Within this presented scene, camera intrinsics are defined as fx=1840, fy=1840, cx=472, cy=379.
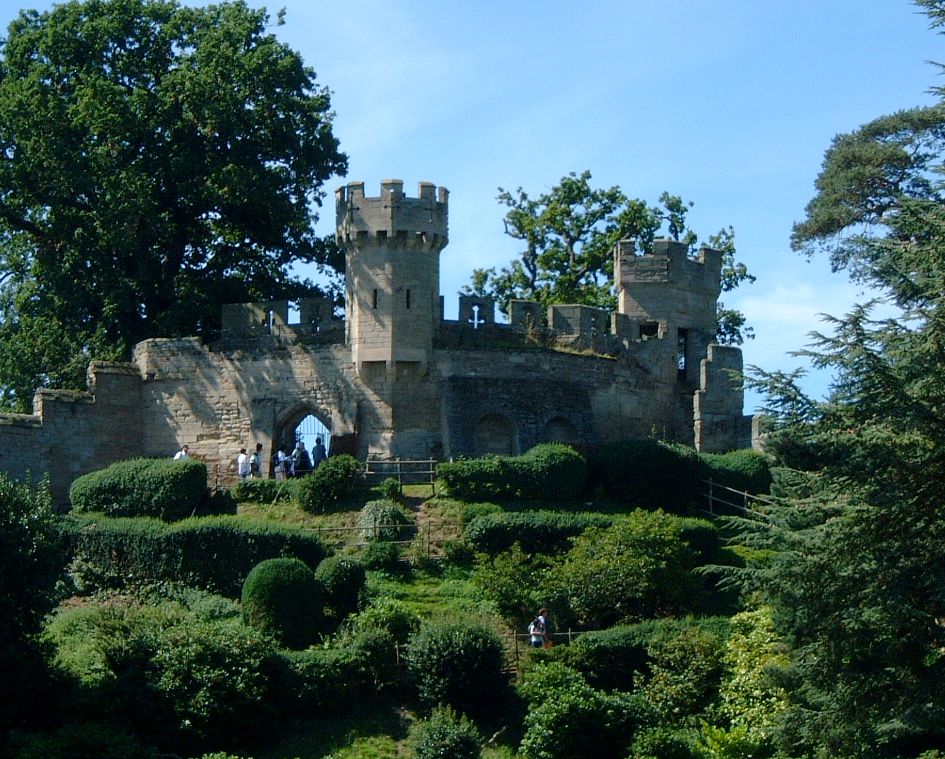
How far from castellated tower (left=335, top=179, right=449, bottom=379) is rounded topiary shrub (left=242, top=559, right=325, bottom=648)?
9166 millimetres

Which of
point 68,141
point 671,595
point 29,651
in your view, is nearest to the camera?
point 29,651

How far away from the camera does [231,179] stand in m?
47.8

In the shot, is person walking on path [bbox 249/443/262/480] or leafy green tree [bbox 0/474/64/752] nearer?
leafy green tree [bbox 0/474/64/752]

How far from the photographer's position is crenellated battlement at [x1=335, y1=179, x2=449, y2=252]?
45.3 meters

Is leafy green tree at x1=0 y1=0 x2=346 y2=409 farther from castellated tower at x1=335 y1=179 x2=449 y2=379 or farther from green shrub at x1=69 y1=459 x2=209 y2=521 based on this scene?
green shrub at x1=69 y1=459 x2=209 y2=521

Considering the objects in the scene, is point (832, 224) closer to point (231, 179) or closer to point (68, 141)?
point (231, 179)

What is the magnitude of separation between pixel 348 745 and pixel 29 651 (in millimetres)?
5992

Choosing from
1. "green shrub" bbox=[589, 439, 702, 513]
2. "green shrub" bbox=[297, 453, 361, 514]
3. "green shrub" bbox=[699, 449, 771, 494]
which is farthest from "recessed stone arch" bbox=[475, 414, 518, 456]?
"green shrub" bbox=[699, 449, 771, 494]

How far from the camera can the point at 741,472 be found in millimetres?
44688

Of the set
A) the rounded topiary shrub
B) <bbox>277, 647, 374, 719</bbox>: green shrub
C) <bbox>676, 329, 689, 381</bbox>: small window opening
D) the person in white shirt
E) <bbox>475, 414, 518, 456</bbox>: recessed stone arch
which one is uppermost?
<bbox>676, 329, 689, 381</bbox>: small window opening

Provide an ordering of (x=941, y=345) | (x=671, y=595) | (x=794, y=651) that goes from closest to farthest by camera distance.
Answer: (x=941, y=345) → (x=794, y=651) → (x=671, y=595)

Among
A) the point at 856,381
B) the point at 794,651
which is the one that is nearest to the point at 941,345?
the point at 856,381

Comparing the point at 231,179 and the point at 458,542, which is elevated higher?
the point at 231,179

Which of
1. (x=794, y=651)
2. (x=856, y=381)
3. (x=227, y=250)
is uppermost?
(x=227, y=250)
